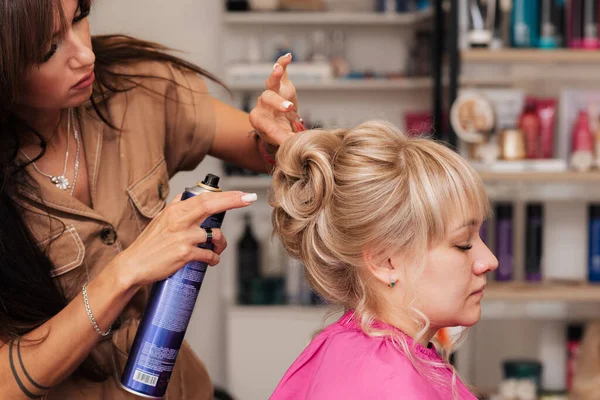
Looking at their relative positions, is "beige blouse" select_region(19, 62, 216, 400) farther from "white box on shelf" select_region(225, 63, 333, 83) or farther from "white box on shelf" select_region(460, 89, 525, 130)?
"white box on shelf" select_region(225, 63, 333, 83)

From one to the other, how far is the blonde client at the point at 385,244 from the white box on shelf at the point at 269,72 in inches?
80.3

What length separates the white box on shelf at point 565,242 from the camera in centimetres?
312

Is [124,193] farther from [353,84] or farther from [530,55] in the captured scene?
[353,84]

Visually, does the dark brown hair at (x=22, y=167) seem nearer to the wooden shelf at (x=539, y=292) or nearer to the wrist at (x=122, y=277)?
the wrist at (x=122, y=277)

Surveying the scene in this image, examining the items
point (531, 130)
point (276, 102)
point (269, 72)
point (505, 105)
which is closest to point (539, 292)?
point (531, 130)

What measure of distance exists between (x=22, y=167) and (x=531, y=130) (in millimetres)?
1962

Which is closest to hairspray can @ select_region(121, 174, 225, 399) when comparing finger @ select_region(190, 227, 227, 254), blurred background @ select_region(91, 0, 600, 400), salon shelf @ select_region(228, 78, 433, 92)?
finger @ select_region(190, 227, 227, 254)

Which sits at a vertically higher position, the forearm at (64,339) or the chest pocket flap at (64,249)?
the chest pocket flap at (64,249)

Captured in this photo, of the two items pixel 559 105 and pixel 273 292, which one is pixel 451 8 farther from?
pixel 273 292

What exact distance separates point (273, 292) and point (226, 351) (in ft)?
1.41

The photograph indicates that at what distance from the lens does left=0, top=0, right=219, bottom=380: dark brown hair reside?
1.17 m

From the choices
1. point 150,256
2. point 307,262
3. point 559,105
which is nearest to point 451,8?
point 559,105

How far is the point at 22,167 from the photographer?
134 cm

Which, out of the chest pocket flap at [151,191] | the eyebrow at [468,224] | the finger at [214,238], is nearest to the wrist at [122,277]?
the finger at [214,238]
